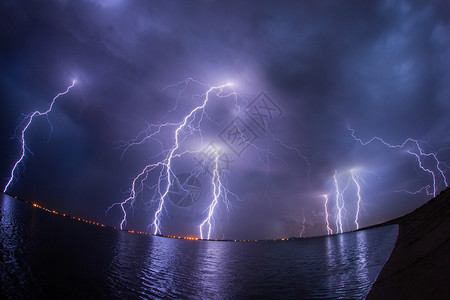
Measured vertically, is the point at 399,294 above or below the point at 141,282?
above

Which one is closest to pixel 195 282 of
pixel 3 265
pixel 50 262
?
pixel 50 262

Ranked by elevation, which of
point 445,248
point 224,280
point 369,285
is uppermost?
point 445,248

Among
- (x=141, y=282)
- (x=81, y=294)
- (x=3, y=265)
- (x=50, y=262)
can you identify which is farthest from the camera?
(x=50, y=262)

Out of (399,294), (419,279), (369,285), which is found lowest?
(369,285)

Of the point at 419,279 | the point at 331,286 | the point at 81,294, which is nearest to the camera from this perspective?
the point at 419,279

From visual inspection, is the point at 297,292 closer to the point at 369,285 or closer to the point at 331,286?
the point at 331,286

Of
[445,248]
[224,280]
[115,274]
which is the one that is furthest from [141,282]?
[445,248]

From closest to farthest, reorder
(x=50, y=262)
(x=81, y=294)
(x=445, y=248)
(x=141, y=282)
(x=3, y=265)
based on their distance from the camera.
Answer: (x=445, y=248) < (x=81, y=294) < (x=3, y=265) < (x=141, y=282) < (x=50, y=262)

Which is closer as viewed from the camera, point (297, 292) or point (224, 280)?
point (297, 292)

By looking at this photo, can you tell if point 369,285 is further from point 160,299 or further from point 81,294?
point 81,294
